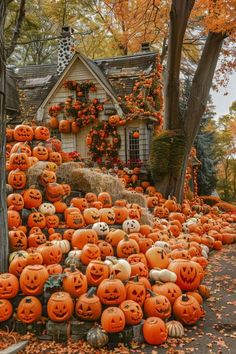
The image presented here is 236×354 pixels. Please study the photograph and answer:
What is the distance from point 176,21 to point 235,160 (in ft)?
64.2

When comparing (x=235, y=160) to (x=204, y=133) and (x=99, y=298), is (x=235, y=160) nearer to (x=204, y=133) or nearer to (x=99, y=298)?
(x=204, y=133)

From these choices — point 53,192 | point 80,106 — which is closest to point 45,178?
point 53,192

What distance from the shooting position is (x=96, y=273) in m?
4.95

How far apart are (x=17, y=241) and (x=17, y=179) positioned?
147 centimetres

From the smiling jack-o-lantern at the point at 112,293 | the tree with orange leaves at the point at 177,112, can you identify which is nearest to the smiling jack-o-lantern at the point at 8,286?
the smiling jack-o-lantern at the point at 112,293

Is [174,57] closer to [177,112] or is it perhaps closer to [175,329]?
[177,112]

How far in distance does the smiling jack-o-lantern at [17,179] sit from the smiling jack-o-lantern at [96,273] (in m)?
2.43

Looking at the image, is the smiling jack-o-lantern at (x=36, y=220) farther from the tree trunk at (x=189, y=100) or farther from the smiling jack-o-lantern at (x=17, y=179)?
the tree trunk at (x=189, y=100)

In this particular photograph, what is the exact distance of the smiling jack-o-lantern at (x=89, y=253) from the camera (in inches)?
211

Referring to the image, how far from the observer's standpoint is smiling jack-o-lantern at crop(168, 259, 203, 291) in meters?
5.35

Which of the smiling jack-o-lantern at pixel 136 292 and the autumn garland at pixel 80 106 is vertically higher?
the autumn garland at pixel 80 106

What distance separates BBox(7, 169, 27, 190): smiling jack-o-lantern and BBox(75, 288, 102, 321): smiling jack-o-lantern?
2877 millimetres

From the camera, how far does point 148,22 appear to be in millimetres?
14344

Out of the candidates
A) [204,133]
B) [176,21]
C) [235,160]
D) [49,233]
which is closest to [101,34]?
[204,133]
